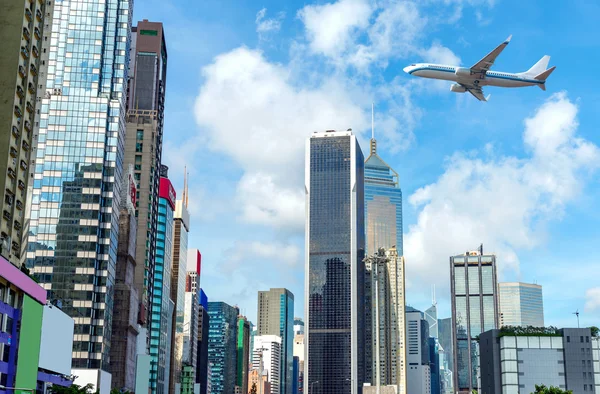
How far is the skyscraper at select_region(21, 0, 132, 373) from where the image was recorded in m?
165

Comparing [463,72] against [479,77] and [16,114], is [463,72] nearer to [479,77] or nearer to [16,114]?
[479,77]

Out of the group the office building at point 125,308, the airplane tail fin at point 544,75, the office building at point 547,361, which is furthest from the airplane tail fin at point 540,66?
the office building at point 125,308

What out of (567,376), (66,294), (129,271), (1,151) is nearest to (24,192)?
(1,151)

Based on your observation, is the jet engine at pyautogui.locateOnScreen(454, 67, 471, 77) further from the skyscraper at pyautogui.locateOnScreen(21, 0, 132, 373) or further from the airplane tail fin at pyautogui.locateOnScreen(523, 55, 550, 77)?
the skyscraper at pyautogui.locateOnScreen(21, 0, 132, 373)

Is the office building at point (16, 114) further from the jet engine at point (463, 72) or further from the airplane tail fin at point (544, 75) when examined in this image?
the airplane tail fin at point (544, 75)

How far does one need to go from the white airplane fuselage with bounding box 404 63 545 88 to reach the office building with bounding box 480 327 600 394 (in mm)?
48220

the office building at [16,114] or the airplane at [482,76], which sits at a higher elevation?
the airplane at [482,76]

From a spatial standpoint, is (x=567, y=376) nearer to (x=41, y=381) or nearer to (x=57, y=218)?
(x=41, y=381)

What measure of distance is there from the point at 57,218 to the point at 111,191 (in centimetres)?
1241

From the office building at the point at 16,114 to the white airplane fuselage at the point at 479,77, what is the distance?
7135 centimetres

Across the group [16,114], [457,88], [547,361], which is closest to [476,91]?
[457,88]

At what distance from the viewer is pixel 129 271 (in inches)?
7530

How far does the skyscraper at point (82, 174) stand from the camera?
164625 mm

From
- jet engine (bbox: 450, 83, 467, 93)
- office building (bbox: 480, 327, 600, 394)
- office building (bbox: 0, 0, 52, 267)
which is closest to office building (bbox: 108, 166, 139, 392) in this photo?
office building (bbox: 0, 0, 52, 267)
